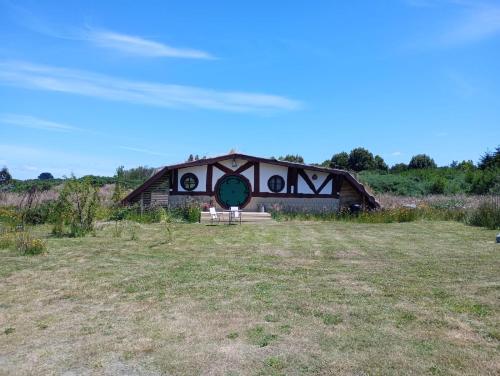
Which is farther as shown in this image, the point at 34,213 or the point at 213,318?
the point at 34,213

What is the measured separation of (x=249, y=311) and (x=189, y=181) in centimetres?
1724

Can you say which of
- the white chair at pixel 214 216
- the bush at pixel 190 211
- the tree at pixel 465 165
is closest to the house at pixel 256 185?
the bush at pixel 190 211

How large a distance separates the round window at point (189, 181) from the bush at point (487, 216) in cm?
1153

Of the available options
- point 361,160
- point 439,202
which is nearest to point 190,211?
point 439,202

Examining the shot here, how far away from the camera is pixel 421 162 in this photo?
52.3 metres

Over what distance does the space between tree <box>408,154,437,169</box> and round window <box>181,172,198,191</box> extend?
35.1m

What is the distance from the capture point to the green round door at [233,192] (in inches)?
917

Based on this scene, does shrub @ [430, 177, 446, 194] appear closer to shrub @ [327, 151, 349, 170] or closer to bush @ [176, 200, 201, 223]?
bush @ [176, 200, 201, 223]

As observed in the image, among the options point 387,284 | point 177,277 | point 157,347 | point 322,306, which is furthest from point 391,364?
point 177,277

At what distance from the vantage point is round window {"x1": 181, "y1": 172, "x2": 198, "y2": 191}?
905 inches

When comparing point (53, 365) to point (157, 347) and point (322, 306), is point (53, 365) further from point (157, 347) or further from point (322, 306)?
point (322, 306)

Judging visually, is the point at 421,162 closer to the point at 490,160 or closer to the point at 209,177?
the point at 490,160

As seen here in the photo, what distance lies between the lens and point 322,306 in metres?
6.33

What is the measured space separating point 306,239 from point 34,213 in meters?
10.1
